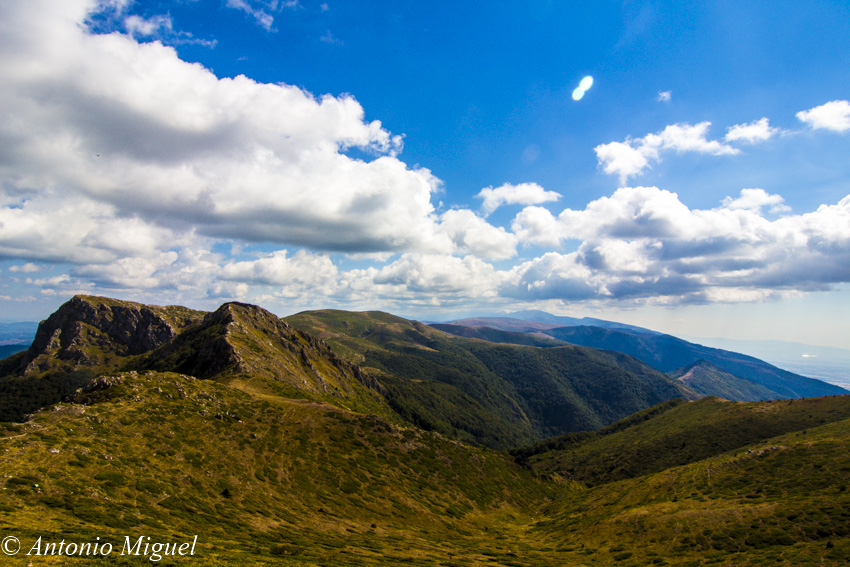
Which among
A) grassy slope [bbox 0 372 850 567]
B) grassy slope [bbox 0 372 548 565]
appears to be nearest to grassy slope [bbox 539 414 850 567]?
grassy slope [bbox 0 372 850 567]

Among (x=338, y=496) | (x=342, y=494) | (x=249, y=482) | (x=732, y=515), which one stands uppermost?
(x=732, y=515)

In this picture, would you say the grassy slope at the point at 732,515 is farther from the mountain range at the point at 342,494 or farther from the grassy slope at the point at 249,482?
the grassy slope at the point at 249,482

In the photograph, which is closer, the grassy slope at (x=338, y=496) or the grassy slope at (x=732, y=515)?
the grassy slope at (x=338, y=496)

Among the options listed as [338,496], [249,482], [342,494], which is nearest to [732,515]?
[342,494]

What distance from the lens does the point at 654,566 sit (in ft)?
169

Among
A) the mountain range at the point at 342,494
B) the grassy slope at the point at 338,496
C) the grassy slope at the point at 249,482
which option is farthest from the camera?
the mountain range at the point at 342,494

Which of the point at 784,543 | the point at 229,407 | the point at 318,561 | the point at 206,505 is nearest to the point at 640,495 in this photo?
the point at 784,543

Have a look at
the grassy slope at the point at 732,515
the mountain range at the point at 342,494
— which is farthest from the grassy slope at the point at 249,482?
the grassy slope at the point at 732,515

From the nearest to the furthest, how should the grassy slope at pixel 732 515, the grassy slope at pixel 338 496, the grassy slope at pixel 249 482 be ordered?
the grassy slope at pixel 249 482, the grassy slope at pixel 338 496, the grassy slope at pixel 732 515

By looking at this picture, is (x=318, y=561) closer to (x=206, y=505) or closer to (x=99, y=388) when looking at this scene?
(x=206, y=505)

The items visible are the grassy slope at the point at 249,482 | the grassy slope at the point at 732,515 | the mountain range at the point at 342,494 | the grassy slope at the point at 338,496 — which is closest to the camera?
the grassy slope at the point at 249,482

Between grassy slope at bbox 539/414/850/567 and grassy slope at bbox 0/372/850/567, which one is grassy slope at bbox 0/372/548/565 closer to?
grassy slope at bbox 0/372/850/567

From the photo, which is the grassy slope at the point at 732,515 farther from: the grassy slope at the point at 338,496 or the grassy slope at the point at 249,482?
the grassy slope at the point at 249,482

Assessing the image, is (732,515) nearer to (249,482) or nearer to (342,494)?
(342,494)
